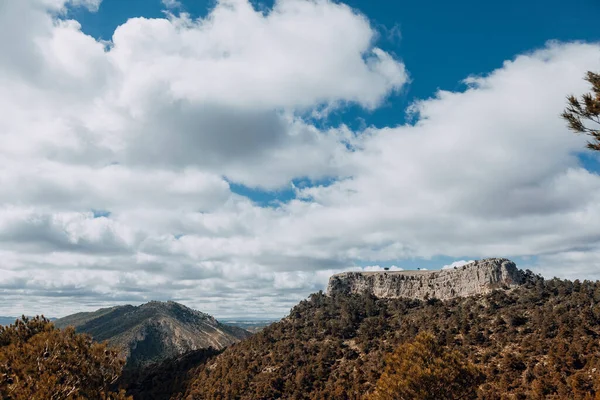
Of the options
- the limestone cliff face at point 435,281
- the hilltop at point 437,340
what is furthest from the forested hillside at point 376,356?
the limestone cliff face at point 435,281

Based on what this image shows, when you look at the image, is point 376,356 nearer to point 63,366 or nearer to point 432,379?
point 432,379

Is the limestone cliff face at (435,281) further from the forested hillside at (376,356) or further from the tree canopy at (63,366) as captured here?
the tree canopy at (63,366)

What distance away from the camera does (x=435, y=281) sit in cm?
10250

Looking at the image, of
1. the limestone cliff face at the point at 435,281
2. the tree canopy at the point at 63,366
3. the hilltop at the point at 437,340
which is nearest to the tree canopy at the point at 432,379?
the hilltop at the point at 437,340

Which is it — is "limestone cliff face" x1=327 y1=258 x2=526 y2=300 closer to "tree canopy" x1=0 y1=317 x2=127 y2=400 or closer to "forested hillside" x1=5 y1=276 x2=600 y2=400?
"forested hillside" x1=5 y1=276 x2=600 y2=400

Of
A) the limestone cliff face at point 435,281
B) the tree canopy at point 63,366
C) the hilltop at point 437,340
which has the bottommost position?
the hilltop at point 437,340

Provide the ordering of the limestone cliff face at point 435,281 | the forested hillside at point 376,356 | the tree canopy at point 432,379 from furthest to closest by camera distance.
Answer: the limestone cliff face at point 435,281
the tree canopy at point 432,379
the forested hillside at point 376,356

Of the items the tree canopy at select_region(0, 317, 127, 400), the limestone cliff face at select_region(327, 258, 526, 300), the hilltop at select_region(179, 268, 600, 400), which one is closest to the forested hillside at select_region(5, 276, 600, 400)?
the tree canopy at select_region(0, 317, 127, 400)

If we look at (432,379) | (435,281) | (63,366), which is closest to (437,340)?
(432,379)

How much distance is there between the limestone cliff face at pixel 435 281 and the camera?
90312 mm

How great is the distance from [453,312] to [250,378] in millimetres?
44674

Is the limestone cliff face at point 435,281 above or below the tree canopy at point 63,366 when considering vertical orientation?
above

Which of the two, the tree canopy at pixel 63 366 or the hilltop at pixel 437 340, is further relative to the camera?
the hilltop at pixel 437 340

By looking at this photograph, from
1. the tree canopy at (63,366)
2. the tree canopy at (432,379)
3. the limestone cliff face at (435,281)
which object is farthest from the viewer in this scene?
the limestone cliff face at (435,281)
